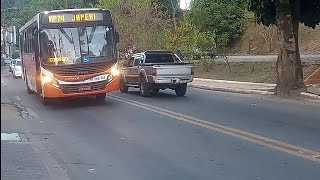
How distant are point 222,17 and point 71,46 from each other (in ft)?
111

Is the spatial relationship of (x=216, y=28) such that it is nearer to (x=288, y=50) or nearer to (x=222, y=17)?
(x=222, y=17)

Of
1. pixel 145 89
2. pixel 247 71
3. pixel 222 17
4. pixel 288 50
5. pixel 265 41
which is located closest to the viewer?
pixel 288 50

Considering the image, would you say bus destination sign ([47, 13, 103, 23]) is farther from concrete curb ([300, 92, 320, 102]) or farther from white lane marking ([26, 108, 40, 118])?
concrete curb ([300, 92, 320, 102])

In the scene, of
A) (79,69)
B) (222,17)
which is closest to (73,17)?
(79,69)

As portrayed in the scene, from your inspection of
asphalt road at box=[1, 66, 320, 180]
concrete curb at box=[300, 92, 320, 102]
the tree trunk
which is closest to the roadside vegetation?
the tree trunk

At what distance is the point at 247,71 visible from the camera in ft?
99.2

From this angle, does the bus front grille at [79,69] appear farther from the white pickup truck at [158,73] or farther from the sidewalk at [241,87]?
the sidewalk at [241,87]

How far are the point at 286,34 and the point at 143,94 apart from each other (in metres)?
6.16

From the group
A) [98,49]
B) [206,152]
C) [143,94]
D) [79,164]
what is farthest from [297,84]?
[79,164]

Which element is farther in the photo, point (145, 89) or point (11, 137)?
point (145, 89)

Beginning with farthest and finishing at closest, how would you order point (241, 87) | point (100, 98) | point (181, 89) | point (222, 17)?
point (222, 17)
point (241, 87)
point (181, 89)
point (100, 98)

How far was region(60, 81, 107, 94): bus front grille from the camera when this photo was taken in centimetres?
1708

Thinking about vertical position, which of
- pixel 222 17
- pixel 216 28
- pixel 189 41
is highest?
pixel 222 17

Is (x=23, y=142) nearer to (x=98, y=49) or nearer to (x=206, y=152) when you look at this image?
(x=206, y=152)
